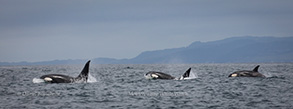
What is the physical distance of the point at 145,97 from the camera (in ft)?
86.2

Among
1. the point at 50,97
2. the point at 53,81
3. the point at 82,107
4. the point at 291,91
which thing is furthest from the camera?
the point at 53,81

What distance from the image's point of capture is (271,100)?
24.5m

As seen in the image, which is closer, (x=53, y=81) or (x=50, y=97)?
(x=50, y=97)

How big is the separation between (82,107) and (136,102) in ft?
10.7

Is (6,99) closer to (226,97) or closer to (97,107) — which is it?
(97,107)

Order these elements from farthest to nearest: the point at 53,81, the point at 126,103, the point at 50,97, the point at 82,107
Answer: the point at 53,81
the point at 50,97
the point at 126,103
the point at 82,107

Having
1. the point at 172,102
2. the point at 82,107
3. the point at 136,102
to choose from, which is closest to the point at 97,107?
the point at 82,107

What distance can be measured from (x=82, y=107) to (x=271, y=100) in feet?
33.4

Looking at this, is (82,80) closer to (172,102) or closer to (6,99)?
(6,99)

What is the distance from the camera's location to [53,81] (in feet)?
118

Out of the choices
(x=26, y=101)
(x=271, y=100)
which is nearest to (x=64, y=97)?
(x=26, y=101)

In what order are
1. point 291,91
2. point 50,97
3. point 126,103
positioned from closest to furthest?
point 126,103, point 50,97, point 291,91

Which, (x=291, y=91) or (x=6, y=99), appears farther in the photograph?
(x=291, y=91)

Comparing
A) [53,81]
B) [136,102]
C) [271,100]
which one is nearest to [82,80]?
[53,81]
